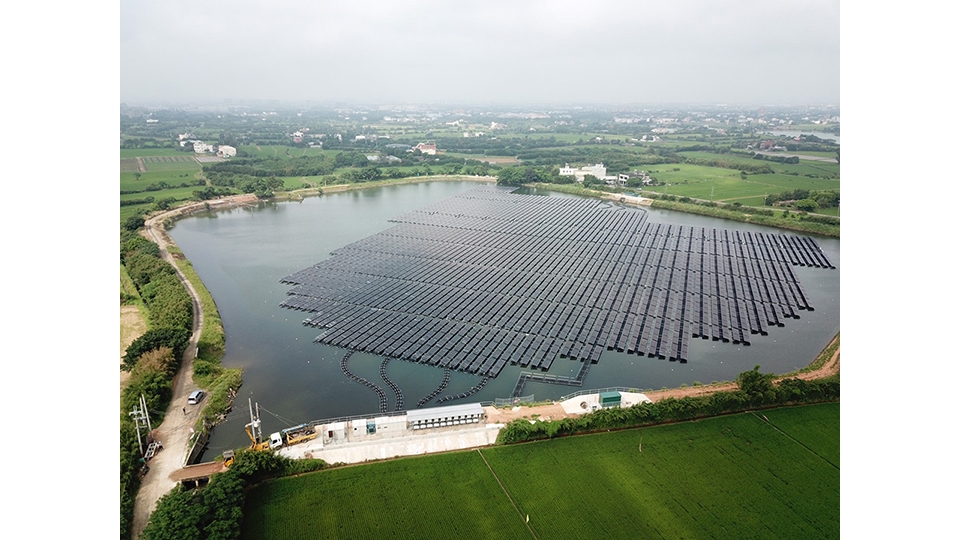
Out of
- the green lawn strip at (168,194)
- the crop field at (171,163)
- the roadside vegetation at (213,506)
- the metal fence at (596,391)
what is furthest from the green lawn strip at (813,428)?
the crop field at (171,163)

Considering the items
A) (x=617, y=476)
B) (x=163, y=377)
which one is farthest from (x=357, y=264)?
(x=617, y=476)

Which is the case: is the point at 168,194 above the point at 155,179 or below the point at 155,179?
below

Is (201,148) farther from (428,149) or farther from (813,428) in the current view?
(813,428)

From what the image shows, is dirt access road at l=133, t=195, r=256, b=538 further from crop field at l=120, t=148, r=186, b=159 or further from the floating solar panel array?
crop field at l=120, t=148, r=186, b=159

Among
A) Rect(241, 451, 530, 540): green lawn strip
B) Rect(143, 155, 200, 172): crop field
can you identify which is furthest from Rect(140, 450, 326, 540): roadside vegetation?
Rect(143, 155, 200, 172): crop field

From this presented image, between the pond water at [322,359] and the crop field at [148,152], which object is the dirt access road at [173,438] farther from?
the crop field at [148,152]

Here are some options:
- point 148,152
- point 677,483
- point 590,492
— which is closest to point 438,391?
point 590,492
